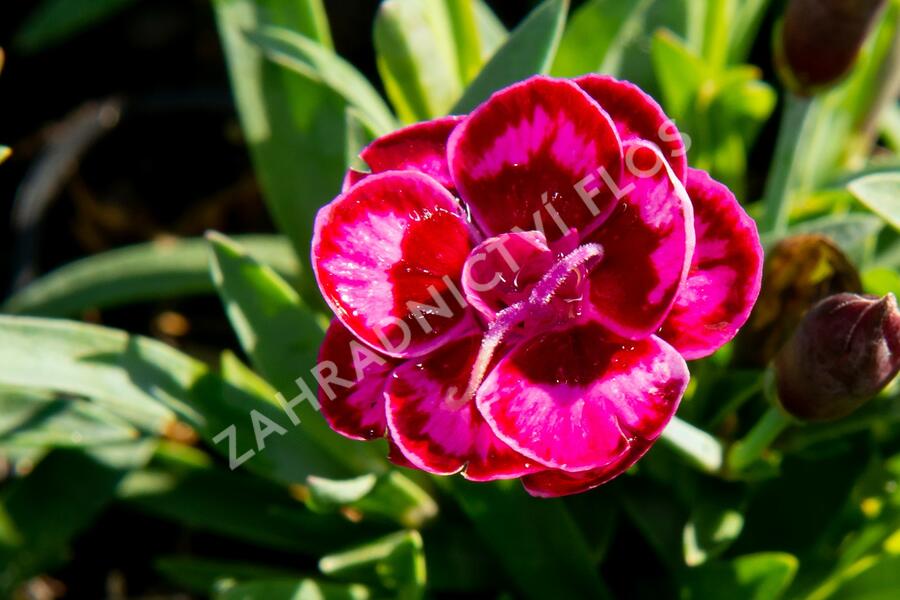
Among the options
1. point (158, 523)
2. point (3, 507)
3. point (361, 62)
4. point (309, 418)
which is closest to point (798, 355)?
point (309, 418)

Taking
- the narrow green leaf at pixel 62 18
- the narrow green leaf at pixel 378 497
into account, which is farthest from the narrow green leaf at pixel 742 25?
the narrow green leaf at pixel 62 18

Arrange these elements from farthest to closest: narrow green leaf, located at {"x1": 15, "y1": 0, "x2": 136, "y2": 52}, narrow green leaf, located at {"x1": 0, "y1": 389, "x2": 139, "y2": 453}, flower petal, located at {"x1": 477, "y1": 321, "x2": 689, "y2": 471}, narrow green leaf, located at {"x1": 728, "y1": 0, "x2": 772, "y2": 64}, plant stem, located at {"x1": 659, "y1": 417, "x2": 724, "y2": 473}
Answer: narrow green leaf, located at {"x1": 15, "y1": 0, "x2": 136, "y2": 52}, narrow green leaf, located at {"x1": 728, "y1": 0, "x2": 772, "y2": 64}, narrow green leaf, located at {"x1": 0, "y1": 389, "x2": 139, "y2": 453}, plant stem, located at {"x1": 659, "y1": 417, "x2": 724, "y2": 473}, flower petal, located at {"x1": 477, "y1": 321, "x2": 689, "y2": 471}

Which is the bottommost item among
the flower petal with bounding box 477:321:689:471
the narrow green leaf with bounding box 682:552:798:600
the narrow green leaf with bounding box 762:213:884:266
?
the narrow green leaf with bounding box 682:552:798:600

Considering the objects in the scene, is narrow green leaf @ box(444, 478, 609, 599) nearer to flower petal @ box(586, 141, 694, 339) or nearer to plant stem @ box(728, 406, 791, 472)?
plant stem @ box(728, 406, 791, 472)

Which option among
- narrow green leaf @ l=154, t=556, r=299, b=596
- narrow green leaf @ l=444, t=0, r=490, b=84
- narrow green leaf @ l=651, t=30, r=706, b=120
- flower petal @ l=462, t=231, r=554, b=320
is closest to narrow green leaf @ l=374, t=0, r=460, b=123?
narrow green leaf @ l=444, t=0, r=490, b=84

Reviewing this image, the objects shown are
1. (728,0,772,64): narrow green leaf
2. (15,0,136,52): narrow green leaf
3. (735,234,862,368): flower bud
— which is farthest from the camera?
(15,0,136,52): narrow green leaf

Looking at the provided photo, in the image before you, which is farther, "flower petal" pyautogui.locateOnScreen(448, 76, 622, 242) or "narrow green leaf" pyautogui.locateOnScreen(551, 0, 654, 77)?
"narrow green leaf" pyautogui.locateOnScreen(551, 0, 654, 77)

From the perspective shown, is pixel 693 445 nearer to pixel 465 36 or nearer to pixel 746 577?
pixel 746 577
